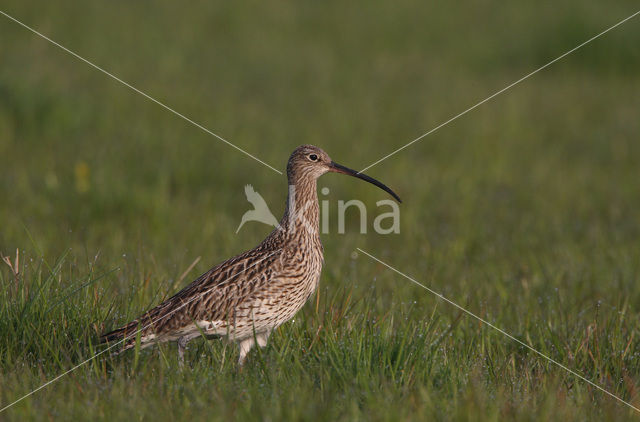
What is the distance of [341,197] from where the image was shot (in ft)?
34.7

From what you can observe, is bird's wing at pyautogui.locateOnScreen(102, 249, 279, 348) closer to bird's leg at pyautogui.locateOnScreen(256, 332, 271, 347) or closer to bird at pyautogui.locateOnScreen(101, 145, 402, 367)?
bird at pyautogui.locateOnScreen(101, 145, 402, 367)

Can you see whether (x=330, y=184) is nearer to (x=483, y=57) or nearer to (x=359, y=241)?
(x=359, y=241)

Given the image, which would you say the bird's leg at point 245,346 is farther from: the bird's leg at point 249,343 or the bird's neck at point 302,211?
the bird's neck at point 302,211

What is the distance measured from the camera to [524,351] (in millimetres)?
6027

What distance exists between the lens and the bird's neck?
576 cm

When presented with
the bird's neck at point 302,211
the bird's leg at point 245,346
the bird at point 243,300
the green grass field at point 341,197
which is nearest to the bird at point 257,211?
the green grass field at point 341,197

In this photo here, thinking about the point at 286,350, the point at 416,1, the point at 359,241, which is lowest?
the point at 359,241

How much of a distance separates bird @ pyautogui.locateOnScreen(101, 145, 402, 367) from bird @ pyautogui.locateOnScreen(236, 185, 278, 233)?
12.5 feet

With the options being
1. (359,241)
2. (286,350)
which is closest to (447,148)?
(359,241)

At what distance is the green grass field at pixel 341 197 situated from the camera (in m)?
4.86

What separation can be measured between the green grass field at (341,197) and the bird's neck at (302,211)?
1.95 feet

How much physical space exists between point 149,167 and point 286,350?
6.05 m

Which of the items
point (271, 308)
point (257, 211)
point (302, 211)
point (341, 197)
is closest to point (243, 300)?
point (271, 308)

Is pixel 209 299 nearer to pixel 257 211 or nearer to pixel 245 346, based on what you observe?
pixel 245 346
